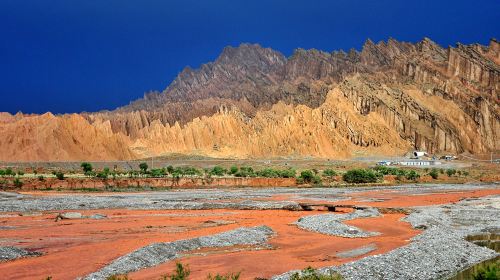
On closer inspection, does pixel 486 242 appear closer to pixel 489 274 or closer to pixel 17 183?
pixel 489 274

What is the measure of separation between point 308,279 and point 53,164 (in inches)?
3515

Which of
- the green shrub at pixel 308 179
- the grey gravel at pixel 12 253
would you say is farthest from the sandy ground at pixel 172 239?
the green shrub at pixel 308 179

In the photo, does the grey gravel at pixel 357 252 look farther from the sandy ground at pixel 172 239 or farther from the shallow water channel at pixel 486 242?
the shallow water channel at pixel 486 242

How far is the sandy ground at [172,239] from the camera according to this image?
70.1 feet

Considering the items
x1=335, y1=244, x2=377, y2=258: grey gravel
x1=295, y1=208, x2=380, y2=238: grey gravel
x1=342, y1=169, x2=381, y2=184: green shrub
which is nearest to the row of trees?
x1=342, y1=169, x2=381, y2=184: green shrub

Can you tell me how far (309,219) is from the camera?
37.6 metres

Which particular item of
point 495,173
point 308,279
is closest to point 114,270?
Result: point 308,279

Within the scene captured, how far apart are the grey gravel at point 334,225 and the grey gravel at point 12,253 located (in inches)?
615

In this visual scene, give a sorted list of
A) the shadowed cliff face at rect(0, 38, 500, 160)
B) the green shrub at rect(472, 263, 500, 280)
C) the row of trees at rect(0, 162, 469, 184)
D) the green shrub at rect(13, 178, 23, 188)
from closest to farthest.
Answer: the green shrub at rect(472, 263, 500, 280) → the green shrub at rect(13, 178, 23, 188) → the row of trees at rect(0, 162, 469, 184) → the shadowed cliff face at rect(0, 38, 500, 160)

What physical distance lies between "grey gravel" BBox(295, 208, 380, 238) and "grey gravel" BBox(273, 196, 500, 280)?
3238 millimetres

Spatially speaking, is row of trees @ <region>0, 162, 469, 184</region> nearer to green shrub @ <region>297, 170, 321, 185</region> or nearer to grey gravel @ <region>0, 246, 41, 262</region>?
green shrub @ <region>297, 170, 321, 185</region>

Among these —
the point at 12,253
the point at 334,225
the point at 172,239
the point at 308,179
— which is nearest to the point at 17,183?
the point at 308,179

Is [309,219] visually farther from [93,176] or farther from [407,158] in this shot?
[407,158]

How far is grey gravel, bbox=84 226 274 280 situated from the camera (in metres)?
20.6
